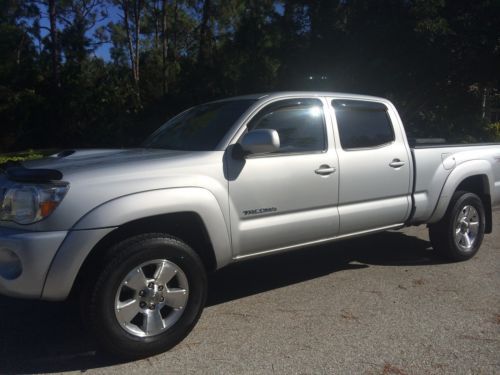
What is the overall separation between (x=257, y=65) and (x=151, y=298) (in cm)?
1681

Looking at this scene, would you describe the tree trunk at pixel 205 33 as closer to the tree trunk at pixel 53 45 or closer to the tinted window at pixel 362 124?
the tree trunk at pixel 53 45

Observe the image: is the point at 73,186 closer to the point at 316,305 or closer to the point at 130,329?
the point at 130,329

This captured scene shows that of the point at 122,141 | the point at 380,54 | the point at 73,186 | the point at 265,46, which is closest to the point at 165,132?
the point at 73,186

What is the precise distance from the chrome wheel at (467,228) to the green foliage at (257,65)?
28.7 feet

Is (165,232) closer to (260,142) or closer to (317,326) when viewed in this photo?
(260,142)

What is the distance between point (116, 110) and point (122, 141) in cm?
281

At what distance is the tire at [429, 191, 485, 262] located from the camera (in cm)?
555

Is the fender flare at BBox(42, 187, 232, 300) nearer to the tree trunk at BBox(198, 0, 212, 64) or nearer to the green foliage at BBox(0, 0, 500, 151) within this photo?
the green foliage at BBox(0, 0, 500, 151)

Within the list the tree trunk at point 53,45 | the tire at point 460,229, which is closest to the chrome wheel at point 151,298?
the tire at point 460,229

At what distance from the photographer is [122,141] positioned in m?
21.1

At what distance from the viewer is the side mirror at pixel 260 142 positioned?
379 centimetres

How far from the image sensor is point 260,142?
3.79 m

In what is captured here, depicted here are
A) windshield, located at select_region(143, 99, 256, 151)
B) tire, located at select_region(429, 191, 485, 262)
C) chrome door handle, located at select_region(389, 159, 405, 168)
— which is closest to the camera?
windshield, located at select_region(143, 99, 256, 151)

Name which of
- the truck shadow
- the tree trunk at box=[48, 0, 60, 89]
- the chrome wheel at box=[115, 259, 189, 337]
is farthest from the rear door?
the tree trunk at box=[48, 0, 60, 89]
